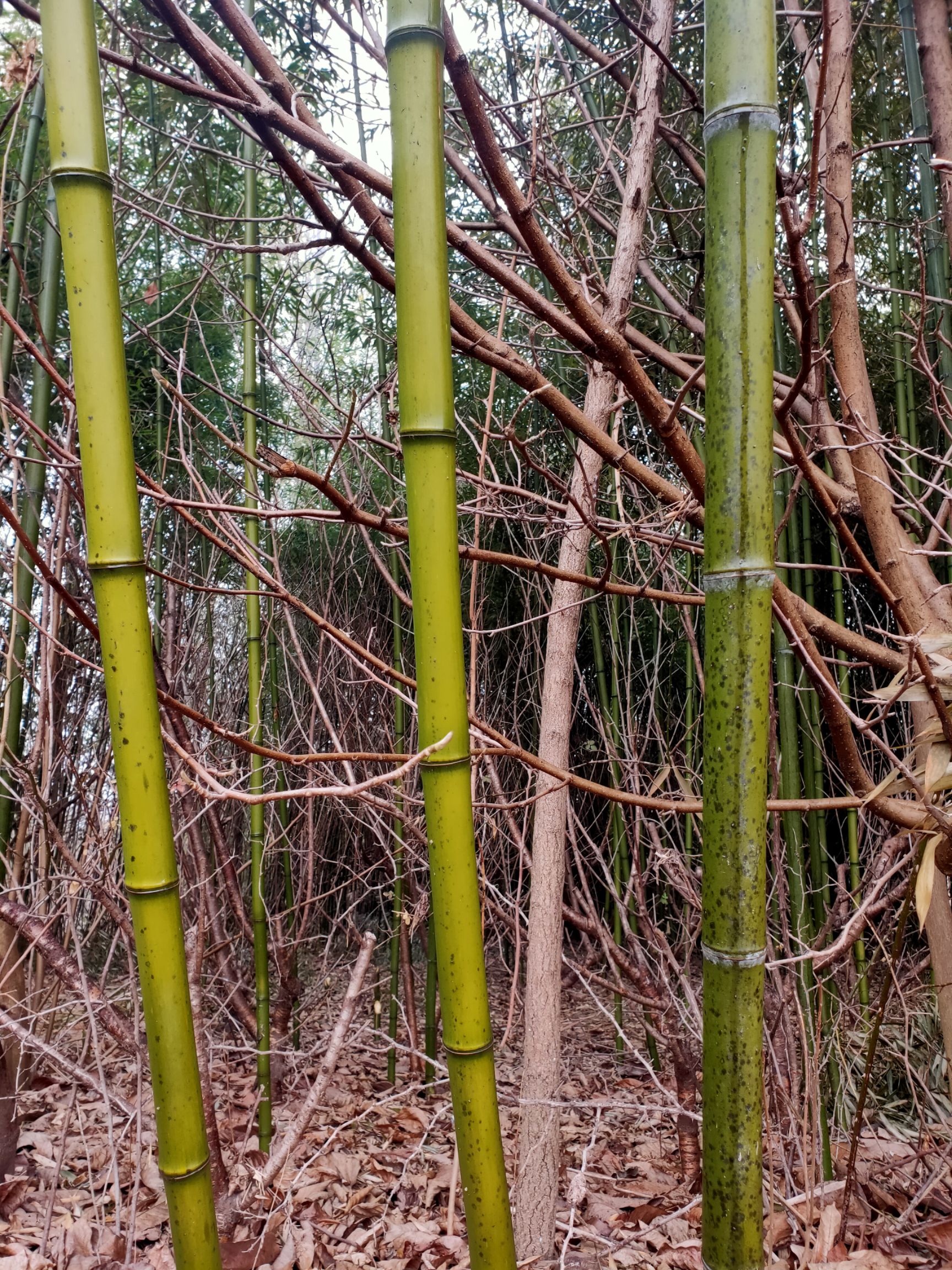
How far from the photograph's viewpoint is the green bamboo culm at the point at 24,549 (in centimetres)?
201

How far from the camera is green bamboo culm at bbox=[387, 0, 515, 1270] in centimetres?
56

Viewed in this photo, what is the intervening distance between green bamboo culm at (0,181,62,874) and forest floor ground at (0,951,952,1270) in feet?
2.43

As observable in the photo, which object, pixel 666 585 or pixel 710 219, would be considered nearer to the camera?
pixel 710 219

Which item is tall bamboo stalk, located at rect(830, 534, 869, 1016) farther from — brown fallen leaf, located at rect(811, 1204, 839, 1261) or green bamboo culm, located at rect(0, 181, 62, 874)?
green bamboo culm, located at rect(0, 181, 62, 874)

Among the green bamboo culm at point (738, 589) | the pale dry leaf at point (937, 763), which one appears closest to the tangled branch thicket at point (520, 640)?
the pale dry leaf at point (937, 763)

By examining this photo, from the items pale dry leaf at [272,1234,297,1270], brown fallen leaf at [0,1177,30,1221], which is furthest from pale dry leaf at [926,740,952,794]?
brown fallen leaf at [0,1177,30,1221]

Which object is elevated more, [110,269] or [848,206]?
[848,206]

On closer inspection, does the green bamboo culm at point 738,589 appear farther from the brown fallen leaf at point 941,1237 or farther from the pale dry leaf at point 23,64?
the brown fallen leaf at point 941,1237

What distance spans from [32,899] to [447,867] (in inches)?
83.1

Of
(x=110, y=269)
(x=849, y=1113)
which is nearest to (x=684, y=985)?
(x=849, y=1113)

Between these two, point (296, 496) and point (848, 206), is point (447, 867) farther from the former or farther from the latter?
point (296, 496)

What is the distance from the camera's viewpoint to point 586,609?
3.59 meters

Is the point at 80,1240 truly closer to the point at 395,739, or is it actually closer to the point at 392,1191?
the point at 392,1191

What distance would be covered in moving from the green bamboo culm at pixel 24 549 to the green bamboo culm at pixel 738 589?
1.78m
